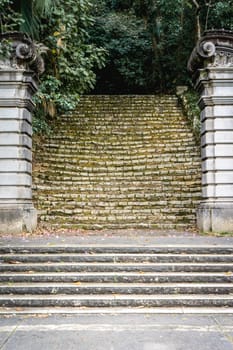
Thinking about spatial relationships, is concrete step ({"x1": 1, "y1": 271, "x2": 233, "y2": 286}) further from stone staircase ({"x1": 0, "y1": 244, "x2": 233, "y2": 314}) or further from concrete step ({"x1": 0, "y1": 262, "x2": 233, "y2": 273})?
concrete step ({"x1": 0, "y1": 262, "x2": 233, "y2": 273})

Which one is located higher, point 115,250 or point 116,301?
point 115,250

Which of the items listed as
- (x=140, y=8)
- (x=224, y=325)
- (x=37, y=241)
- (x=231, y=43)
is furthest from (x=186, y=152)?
(x=140, y=8)

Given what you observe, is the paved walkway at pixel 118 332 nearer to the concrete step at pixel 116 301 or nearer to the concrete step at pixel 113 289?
the concrete step at pixel 116 301

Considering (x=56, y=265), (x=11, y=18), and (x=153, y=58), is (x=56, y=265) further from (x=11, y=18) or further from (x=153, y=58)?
(x=153, y=58)

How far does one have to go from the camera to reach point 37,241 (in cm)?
930

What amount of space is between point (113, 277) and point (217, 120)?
5.19 m

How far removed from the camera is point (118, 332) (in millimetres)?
5648

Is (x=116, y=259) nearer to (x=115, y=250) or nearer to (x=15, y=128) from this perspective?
(x=115, y=250)

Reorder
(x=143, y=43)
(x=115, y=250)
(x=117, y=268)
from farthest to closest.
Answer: (x=143, y=43) → (x=115, y=250) → (x=117, y=268)

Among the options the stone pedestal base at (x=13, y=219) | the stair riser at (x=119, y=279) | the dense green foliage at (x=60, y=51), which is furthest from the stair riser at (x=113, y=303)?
the dense green foliage at (x=60, y=51)

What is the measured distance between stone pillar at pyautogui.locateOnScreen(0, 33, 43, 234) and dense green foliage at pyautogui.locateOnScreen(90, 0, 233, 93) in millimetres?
14752

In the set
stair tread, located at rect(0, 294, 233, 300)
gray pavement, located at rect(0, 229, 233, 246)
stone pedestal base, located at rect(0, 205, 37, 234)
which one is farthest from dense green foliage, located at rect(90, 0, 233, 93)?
stair tread, located at rect(0, 294, 233, 300)

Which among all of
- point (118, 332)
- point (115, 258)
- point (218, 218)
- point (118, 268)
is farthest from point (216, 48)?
point (118, 332)

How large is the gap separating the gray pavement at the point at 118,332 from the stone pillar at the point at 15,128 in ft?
15.4
